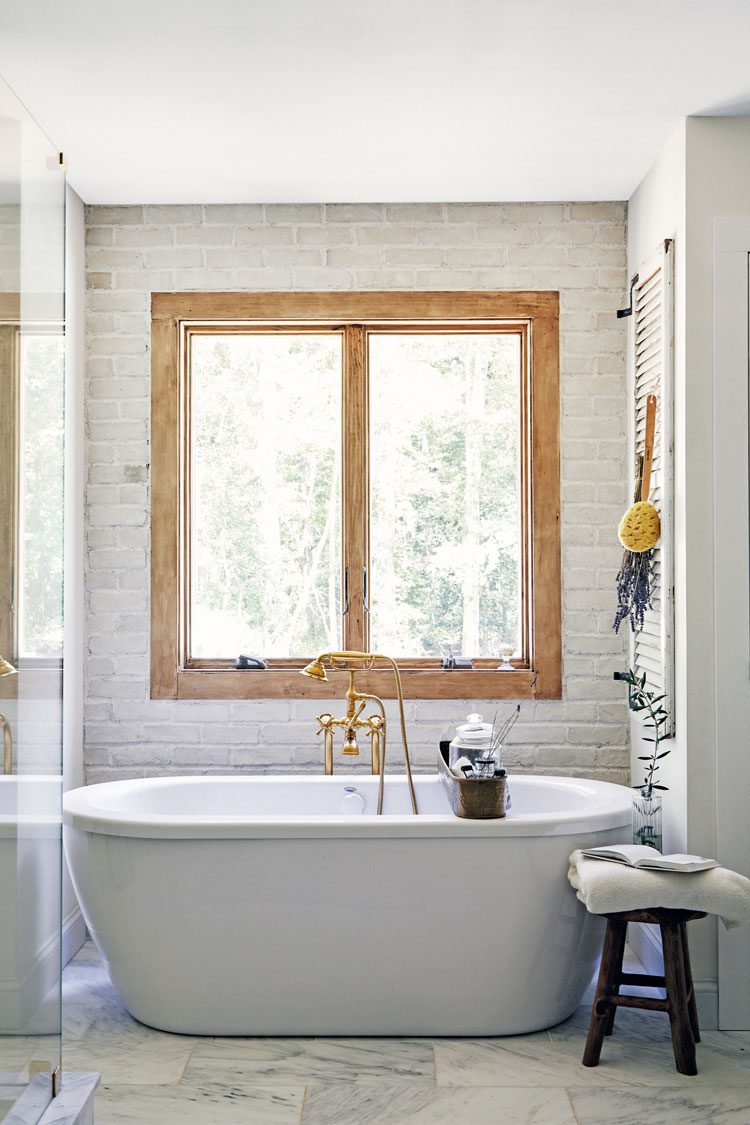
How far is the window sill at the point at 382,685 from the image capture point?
391 centimetres

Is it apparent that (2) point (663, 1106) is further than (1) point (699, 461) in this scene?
No

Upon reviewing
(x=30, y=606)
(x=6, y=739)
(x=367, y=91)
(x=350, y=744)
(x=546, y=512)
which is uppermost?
(x=367, y=91)

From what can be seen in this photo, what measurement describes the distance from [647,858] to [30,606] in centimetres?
187

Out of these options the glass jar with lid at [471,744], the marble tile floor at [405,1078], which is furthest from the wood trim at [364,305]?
the marble tile floor at [405,1078]

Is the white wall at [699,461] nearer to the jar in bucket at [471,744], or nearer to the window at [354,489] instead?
the jar in bucket at [471,744]

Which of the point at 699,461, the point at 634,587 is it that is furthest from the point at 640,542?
the point at 699,461

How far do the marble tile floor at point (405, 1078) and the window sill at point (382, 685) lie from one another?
1166mm

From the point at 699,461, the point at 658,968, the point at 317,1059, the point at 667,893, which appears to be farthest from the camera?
the point at 658,968

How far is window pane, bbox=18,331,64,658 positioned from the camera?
1.79 metres

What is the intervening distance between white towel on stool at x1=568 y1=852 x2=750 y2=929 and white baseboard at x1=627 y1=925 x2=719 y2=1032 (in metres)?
0.46

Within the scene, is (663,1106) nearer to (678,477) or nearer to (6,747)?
(678,477)

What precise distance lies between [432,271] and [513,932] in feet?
7.72

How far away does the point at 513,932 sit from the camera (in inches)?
117

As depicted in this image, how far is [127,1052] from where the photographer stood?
2928mm
